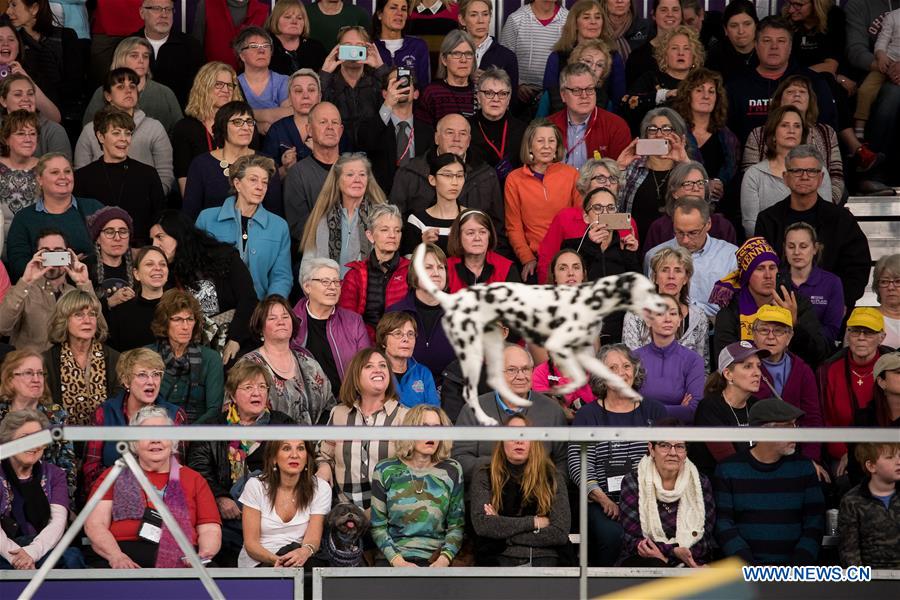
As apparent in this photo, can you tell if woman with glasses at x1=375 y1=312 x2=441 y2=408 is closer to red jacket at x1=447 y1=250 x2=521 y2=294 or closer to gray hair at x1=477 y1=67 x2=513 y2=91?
red jacket at x1=447 y1=250 x2=521 y2=294

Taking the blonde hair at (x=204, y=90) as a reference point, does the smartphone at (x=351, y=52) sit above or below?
above

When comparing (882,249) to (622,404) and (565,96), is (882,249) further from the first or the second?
(622,404)

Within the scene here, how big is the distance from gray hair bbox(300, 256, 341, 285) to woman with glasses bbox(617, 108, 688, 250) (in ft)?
5.39

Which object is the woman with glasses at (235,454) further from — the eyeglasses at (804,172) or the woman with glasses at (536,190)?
the eyeglasses at (804,172)

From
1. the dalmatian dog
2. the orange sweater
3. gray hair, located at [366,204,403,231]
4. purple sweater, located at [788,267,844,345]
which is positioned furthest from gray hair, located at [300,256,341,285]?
the dalmatian dog

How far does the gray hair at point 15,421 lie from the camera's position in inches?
254

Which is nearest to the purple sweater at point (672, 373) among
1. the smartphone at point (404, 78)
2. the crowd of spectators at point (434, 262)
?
the crowd of spectators at point (434, 262)

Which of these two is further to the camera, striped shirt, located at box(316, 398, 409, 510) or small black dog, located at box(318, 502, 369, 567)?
striped shirt, located at box(316, 398, 409, 510)

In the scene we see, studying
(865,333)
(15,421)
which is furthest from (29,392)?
(865,333)

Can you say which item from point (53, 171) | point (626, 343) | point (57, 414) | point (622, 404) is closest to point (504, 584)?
point (622, 404)

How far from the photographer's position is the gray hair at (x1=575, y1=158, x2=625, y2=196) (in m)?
7.84

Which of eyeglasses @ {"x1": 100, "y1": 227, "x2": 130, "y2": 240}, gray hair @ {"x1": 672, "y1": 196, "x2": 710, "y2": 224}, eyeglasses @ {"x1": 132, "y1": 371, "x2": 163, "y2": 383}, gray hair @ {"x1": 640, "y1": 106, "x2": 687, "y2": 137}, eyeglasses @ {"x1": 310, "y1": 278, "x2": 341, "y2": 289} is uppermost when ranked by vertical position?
gray hair @ {"x1": 640, "y1": 106, "x2": 687, "y2": 137}

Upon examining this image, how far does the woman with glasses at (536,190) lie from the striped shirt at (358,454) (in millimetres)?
1494

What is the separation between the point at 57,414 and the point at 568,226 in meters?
2.56
